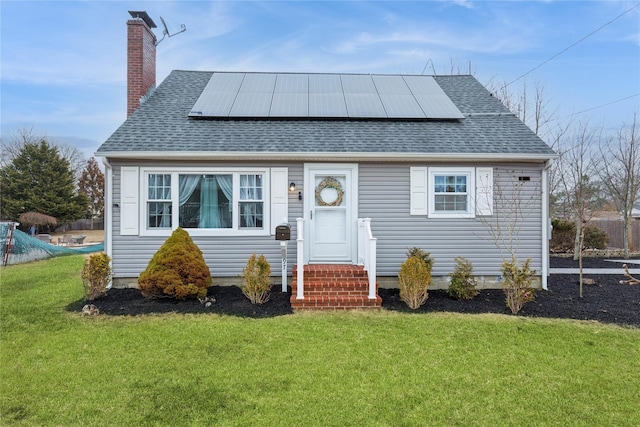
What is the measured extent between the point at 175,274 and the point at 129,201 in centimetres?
199

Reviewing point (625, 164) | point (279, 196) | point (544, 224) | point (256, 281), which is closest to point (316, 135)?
point (279, 196)

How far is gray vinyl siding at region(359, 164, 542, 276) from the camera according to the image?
296 inches

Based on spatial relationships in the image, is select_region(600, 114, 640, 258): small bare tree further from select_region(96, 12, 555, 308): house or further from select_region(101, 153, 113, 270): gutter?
select_region(101, 153, 113, 270): gutter

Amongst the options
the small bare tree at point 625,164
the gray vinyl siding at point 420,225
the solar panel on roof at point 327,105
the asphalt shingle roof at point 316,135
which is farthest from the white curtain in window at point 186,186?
the small bare tree at point 625,164

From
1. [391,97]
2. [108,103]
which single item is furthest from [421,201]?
[108,103]

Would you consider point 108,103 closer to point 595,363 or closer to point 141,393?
point 141,393

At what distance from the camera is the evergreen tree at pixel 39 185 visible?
2516 centimetres

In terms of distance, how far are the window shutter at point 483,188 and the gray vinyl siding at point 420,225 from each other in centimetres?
13

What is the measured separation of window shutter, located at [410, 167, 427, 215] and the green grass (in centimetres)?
241

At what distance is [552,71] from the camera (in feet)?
48.9

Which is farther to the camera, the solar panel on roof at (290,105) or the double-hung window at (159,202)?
the solar panel on roof at (290,105)

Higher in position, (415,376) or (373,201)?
(373,201)

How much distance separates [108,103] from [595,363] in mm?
18844

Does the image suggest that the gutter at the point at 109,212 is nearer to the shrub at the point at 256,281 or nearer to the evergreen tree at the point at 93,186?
the shrub at the point at 256,281
